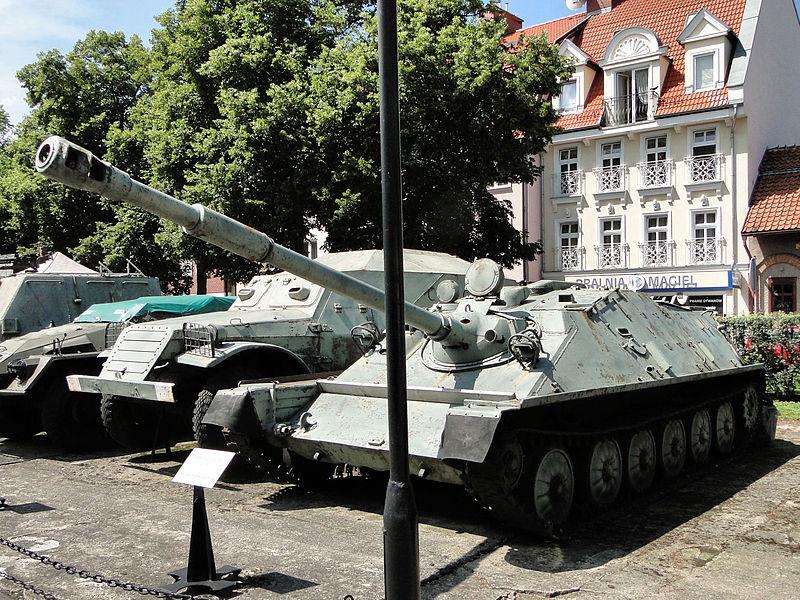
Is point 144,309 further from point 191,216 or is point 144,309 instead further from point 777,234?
point 777,234

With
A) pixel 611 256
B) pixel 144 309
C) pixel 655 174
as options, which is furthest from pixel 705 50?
pixel 144 309

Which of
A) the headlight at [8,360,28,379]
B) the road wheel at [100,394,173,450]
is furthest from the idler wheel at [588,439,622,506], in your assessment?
the headlight at [8,360,28,379]

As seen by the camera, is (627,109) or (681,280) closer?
(681,280)

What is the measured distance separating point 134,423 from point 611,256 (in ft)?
59.2

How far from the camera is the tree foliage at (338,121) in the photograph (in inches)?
632

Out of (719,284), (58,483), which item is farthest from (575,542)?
(719,284)

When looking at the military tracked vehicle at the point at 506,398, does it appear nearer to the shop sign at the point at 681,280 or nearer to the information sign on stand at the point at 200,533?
the information sign on stand at the point at 200,533

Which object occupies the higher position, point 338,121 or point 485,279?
point 338,121

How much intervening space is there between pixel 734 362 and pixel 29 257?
42.6 feet

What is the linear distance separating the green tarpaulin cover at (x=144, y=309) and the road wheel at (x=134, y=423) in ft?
6.16

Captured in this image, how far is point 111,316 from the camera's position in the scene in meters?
11.7

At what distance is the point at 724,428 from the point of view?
9844mm

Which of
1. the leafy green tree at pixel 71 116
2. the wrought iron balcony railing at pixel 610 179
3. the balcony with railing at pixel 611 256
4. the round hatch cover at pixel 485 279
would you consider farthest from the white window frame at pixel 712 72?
the round hatch cover at pixel 485 279

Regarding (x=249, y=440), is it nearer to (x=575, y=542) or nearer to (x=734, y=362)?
(x=575, y=542)
